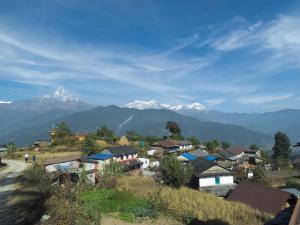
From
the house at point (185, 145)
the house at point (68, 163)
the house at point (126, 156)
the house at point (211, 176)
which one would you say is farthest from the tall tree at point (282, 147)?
the house at point (68, 163)

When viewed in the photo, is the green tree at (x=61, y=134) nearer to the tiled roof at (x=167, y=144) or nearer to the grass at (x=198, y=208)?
the tiled roof at (x=167, y=144)

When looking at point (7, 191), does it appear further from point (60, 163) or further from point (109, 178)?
point (60, 163)

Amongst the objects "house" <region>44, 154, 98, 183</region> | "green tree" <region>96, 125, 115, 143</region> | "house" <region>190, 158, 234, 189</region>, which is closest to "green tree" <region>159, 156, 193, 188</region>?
"house" <region>190, 158, 234, 189</region>

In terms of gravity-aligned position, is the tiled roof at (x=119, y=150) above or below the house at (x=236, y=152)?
above

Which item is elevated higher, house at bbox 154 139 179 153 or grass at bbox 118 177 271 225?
house at bbox 154 139 179 153

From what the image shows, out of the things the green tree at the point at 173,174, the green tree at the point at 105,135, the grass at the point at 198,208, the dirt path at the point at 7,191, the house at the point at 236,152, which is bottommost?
the house at the point at 236,152

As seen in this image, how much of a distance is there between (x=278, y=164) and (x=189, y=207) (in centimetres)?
8910

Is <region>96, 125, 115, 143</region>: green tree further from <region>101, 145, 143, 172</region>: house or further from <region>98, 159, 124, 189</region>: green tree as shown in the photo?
<region>98, 159, 124, 189</region>: green tree

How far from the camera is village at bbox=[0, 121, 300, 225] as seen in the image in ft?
86.2

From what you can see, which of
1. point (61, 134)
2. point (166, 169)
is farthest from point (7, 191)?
point (61, 134)

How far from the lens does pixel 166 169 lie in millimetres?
31938

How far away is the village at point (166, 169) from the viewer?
1034 inches

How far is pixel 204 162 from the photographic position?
168ft

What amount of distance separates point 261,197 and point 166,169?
9200 mm
